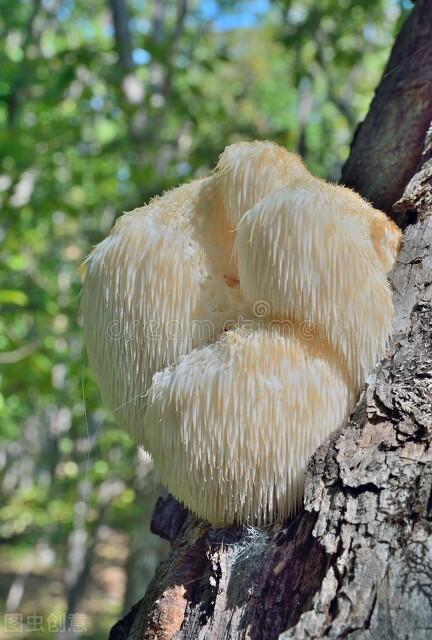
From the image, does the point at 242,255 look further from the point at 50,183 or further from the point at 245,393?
the point at 50,183

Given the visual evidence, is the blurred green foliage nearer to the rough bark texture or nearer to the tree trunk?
the tree trunk

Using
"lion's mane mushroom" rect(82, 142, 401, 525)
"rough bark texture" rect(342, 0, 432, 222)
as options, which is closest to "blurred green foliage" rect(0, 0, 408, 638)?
"lion's mane mushroom" rect(82, 142, 401, 525)

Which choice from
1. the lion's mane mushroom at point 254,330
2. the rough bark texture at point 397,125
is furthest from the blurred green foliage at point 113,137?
the rough bark texture at point 397,125

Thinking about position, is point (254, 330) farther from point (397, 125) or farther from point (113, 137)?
point (113, 137)

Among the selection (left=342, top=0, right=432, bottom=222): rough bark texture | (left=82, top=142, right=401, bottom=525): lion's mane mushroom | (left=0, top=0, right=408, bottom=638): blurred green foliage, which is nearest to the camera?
(left=82, top=142, right=401, bottom=525): lion's mane mushroom

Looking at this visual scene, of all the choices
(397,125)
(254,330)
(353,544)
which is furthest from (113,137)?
(353,544)

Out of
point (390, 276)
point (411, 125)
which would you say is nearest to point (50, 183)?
point (411, 125)
